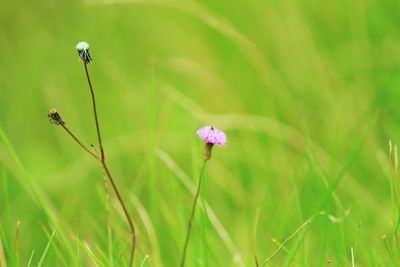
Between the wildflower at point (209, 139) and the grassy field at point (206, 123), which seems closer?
the wildflower at point (209, 139)

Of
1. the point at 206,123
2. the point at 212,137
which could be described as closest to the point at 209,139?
the point at 212,137

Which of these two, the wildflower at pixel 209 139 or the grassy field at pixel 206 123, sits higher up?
the grassy field at pixel 206 123

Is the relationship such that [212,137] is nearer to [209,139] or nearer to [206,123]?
[209,139]

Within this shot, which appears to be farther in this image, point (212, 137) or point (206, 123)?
point (206, 123)

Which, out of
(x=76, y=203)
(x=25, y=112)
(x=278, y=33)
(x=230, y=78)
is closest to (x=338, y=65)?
(x=278, y=33)

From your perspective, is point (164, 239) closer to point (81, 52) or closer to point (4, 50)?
point (81, 52)

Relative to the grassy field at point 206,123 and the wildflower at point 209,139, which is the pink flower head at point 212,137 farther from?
the grassy field at point 206,123

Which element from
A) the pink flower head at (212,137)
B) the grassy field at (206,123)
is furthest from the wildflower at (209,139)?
the grassy field at (206,123)

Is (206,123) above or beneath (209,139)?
above
